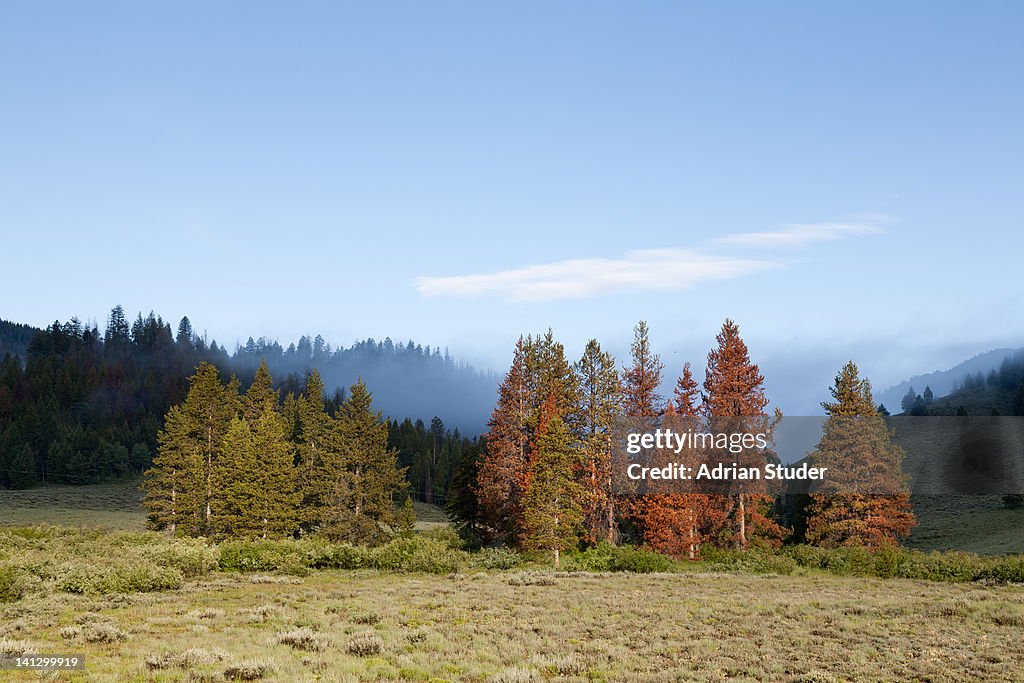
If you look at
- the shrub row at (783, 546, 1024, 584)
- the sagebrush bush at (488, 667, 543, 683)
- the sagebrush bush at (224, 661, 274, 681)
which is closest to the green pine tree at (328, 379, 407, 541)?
the shrub row at (783, 546, 1024, 584)

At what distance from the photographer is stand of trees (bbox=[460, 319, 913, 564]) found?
47031 millimetres

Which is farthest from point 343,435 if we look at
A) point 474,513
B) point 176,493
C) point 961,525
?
point 961,525

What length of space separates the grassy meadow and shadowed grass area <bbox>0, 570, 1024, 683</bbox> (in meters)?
0.08

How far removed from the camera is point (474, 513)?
56438mm

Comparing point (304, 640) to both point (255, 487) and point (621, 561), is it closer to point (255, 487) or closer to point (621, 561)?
point (621, 561)

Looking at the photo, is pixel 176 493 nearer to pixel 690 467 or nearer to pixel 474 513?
pixel 474 513

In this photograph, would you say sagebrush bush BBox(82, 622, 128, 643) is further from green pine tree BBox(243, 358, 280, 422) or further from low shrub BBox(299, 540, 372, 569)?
green pine tree BBox(243, 358, 280, 422)

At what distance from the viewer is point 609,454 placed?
51.0 meters

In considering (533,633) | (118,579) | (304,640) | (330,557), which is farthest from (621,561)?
(118,579)

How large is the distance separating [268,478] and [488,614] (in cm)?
3561

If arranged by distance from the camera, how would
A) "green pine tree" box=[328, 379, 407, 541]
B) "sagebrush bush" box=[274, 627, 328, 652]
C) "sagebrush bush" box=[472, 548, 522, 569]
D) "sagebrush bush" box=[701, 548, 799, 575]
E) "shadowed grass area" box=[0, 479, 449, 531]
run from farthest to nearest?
"shadowed grass area" box=[0, 479, 449, 531] < "green pine tree" box=[328, 379, 407, 541] < "sagebrush bush" box=[472, 548, 522, 569] < "sagebrush bush" box=[701, 548, 799, 575] < "sagebrush bush" box=[274, 627, 328, 652]

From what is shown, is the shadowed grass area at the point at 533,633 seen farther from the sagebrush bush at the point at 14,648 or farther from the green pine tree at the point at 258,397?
the green pine tree at the point at 258,397

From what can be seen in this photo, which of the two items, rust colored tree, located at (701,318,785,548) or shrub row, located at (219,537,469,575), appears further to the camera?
rust colored tree, located at (701,318,785,548)

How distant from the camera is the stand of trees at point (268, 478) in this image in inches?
2159
